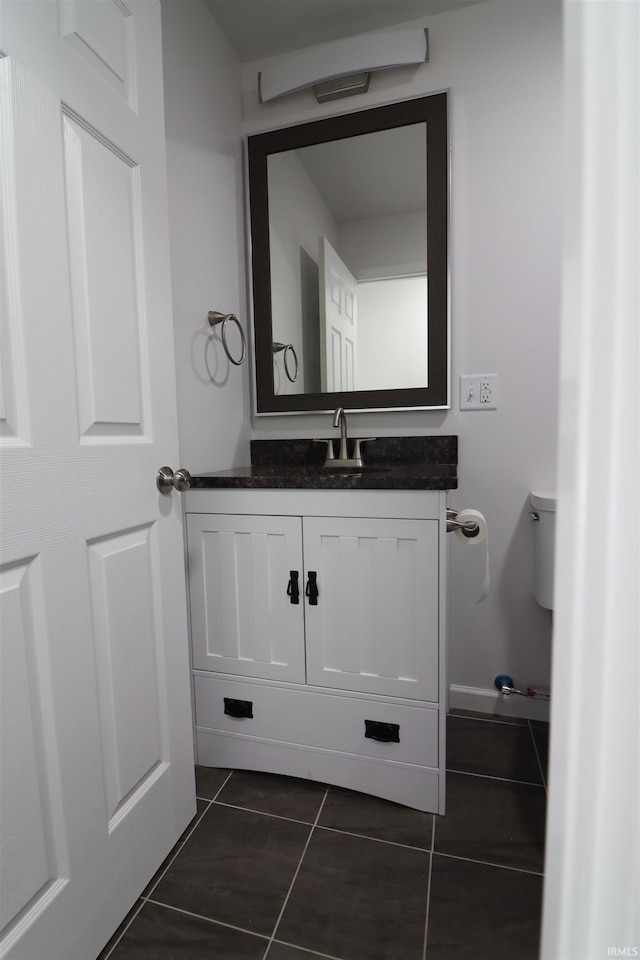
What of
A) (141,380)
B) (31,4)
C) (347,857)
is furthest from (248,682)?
(31,4)

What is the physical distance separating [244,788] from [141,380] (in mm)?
1160

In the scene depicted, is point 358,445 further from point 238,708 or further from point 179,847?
point 179,847

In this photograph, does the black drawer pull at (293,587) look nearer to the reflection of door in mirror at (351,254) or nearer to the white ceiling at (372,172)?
the reflection of door in mirror at (351,254)

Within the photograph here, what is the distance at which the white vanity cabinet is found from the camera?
1194 millimetres

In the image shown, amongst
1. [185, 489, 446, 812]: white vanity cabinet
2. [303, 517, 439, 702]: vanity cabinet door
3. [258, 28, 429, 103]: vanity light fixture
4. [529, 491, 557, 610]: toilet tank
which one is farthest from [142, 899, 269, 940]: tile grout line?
[258, 28, 429, 103]: vanity light fixture

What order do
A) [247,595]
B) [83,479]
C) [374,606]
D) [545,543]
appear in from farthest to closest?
[545,543] < [247,595] < [374,606] < [83,479]

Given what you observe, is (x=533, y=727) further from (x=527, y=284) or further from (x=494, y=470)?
(x=527, y=284)

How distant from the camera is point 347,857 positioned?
1109mm

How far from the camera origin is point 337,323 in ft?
5.66

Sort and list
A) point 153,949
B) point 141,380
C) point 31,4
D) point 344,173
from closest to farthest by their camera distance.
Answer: point 31,4 → point 153,949 → point 141,380 → point 344,173

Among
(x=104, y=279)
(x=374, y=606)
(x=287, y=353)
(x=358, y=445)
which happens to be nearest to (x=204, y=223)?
(x=287, y=353)

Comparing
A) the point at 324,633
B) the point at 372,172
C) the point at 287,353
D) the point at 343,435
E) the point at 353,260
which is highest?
the point at 372,172

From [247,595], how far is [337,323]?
1.02m

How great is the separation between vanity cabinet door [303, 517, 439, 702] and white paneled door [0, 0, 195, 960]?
38cm
